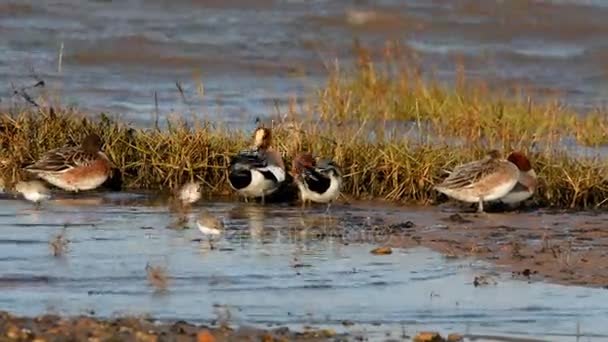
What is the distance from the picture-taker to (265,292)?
872 cm

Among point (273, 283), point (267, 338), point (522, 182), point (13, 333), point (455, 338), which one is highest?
point (13, 333)

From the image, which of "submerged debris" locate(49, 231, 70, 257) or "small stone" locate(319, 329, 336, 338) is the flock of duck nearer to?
"submerged debris" locate(49, 231, 70, 257)

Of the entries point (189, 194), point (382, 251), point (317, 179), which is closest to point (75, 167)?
point (189, 194)

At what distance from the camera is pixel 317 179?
11852 mm

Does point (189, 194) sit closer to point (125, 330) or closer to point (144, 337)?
point (125, 330)

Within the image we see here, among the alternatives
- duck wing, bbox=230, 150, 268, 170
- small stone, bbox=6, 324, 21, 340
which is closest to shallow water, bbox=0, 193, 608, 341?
duck wing, bbox=230, 150, 268, 170

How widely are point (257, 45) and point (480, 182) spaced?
10.7 metres

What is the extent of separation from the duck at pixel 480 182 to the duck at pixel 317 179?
775 millimetres

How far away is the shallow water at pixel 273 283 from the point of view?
807cm

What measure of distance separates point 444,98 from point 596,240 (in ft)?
17.8

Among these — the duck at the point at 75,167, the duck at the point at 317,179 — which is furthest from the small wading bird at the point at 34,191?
the duck at the point at 317,179

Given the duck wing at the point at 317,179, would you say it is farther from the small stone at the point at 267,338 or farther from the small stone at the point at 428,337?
the small stone at the point at 267,338

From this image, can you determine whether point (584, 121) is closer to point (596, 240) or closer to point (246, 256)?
point (596, 240)

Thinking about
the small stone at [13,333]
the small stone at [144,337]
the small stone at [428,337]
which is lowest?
the small stone at [428,337]
